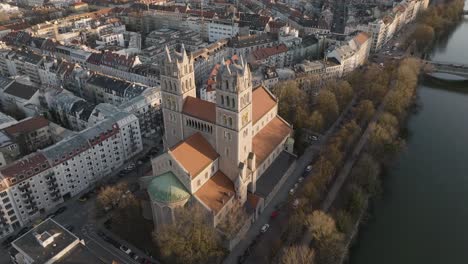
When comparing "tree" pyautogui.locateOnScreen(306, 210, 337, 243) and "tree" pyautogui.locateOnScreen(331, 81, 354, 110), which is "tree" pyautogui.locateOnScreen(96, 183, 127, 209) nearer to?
"tree" pyautogui.locateOnScreen(306, 210, 337, 243)

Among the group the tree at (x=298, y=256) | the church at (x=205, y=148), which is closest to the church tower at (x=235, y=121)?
the church at (x=205, y=148)

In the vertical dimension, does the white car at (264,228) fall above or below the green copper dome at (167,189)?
below

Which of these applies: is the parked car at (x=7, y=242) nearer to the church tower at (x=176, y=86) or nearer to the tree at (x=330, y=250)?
the church tower at (x=176, y=86)

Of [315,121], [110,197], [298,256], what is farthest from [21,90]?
[298,256]

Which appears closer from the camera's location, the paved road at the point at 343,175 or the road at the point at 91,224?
the road at the point at 91,224

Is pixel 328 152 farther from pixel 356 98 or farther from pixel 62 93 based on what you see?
pixel 62 93

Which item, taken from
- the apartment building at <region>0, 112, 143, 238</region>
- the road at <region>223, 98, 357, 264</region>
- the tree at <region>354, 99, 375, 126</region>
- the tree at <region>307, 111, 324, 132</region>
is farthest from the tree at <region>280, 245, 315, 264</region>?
Answer: the tree at <region>354, 99, 375, 126</region>
